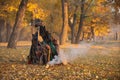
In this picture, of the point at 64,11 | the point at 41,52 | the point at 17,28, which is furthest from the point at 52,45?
the point at 64,11

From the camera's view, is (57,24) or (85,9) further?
(57,24)

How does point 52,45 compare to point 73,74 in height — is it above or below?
above

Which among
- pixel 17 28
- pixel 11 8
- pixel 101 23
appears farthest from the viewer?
pixel 101 23

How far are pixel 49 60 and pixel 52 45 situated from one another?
31.0 inches

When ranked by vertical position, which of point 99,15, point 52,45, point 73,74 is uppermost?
point 99,15

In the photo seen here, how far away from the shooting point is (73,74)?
10430 mm

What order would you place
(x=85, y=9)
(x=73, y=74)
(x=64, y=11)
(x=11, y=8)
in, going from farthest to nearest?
(x=85, y=9)
(x=11, y=8)
(x=64, y=11)
(x=73, y=74)

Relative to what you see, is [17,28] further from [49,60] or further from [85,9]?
[85,9]

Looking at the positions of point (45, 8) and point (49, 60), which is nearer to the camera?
point (49, 60)

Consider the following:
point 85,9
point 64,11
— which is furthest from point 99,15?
point 64,11

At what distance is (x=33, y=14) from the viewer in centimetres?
3966

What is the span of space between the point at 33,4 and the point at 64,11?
8232 mm

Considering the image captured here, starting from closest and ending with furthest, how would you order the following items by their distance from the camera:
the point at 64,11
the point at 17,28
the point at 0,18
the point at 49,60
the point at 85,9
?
the point at 49,60, the point at 17,28, the point at 64,11, the point at 85,9, the point at 0,18

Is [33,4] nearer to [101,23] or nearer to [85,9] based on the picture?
[85,9]
